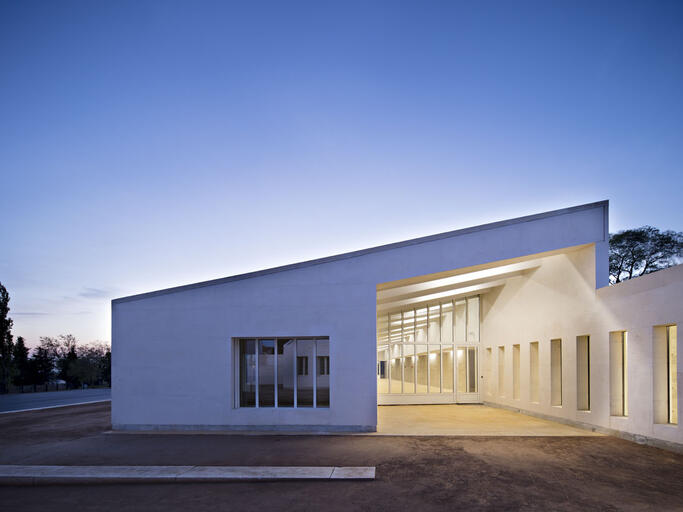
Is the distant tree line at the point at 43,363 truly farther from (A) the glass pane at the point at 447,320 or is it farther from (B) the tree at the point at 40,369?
(A) the glass pane at the point at 447,320

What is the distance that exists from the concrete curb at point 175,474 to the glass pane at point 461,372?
13.8m

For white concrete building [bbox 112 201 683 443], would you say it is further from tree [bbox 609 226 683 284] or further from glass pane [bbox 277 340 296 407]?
tree [bbox 609 226 683 284]

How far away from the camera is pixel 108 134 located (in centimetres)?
1619

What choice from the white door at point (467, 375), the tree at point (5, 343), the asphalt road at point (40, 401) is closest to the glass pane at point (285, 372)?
the white door at point (467, 375)

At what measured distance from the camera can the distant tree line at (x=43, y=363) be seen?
1537 inches

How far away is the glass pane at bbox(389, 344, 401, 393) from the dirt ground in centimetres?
880

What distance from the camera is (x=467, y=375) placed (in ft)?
71.8

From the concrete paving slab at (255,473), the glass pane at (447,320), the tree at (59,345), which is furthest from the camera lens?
the tree at (59,345)

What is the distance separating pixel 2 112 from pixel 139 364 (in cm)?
987

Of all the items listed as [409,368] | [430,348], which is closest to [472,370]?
[430,348]

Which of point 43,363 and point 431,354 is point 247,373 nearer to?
point 431,354

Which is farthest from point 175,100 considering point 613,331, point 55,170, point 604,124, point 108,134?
point 604,124

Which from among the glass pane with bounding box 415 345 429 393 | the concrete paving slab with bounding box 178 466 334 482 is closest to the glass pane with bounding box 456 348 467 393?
the glass pane with bounding box 415 345 429 393

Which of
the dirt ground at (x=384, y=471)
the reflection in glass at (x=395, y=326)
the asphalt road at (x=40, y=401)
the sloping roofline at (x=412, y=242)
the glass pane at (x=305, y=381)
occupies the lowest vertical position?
the asphalt road at (x=40, y=401)
